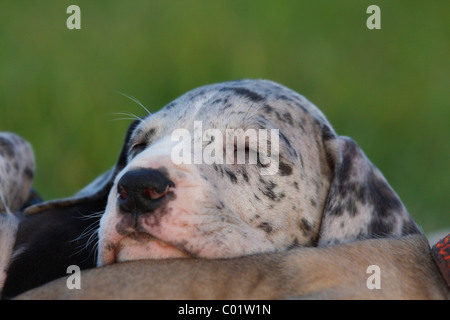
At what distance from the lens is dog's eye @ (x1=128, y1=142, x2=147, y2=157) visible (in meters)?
5.05

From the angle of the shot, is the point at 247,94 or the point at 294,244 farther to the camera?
the point at 247,94

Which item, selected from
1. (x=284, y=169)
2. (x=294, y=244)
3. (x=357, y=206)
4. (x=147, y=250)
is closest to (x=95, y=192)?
(x=284, y=169)

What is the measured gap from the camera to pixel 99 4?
39.6ft

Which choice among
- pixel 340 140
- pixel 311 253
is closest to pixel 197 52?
pixel 340 140

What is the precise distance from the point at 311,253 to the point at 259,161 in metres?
1.13

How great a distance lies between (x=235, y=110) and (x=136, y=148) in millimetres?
719

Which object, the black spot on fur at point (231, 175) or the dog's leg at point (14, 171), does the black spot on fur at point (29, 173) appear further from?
the black spot on fur at point (231, 175)

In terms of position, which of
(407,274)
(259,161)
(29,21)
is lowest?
(407,274)

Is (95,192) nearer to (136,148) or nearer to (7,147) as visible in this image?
(136,148)

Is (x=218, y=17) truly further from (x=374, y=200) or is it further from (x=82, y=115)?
(x=374, y=200)

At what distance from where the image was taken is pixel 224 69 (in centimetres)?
1112

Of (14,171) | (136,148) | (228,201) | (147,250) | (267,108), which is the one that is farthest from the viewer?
(14,171)

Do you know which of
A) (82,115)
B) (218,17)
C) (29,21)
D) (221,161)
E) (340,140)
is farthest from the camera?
(218,17)

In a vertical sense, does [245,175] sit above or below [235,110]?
below
